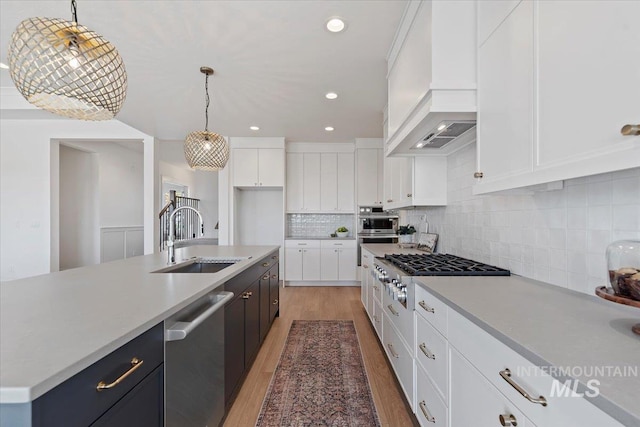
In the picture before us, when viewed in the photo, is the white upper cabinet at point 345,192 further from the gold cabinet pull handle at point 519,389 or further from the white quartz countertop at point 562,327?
the gold cabinet pull handle at point 519,389

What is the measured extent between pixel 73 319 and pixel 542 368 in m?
1.36

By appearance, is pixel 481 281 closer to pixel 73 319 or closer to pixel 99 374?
pixel 99 374

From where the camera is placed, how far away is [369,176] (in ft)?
17.2

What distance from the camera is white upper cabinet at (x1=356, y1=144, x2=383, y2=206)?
17.2 feet

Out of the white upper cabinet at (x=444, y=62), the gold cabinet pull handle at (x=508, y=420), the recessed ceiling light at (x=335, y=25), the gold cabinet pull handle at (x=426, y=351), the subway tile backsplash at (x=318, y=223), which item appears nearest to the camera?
the gold cabinet pull handle at (x=508, y=420)

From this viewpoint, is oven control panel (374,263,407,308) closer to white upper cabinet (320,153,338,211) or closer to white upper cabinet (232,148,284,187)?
white upper cabinet (320,153,338,211)

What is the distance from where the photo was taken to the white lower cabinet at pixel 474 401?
826 millimetres

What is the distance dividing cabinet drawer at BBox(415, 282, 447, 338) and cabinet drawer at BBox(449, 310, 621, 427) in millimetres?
127

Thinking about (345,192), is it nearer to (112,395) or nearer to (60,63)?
(60,63)

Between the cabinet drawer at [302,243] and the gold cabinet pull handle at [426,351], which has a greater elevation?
the cabinet drawer at [302,243]

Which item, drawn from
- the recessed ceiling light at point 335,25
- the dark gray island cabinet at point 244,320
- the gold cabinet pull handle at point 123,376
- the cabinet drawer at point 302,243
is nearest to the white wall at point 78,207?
the cabinet drawer at point 302,243

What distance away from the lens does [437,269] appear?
1699 mm

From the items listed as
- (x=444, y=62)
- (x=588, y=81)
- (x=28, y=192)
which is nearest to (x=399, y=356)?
(x=588, y=81)

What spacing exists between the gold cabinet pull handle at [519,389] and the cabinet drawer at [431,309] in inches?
15.8
